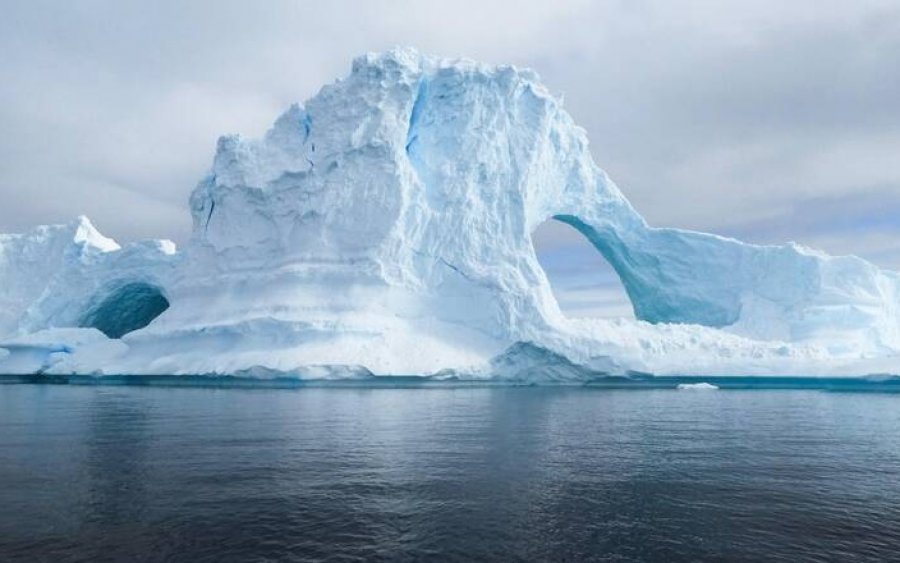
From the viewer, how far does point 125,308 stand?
115ft

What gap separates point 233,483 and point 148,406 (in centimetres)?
983

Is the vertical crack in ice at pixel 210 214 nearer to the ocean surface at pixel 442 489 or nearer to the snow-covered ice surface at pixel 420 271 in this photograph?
the snow-covered ice surface at pixel 420 271

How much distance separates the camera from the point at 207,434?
1083 cm

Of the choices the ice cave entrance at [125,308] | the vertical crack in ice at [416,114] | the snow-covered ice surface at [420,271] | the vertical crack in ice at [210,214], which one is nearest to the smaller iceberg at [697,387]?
the snow-covered ice surface at [420,271]

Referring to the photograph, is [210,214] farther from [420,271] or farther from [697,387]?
[697,387]

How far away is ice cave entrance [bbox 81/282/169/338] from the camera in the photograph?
104ft

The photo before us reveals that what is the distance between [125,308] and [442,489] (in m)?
32.4

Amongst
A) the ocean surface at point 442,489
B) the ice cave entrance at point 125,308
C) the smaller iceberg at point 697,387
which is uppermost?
the ice cave entrance at point 125,308

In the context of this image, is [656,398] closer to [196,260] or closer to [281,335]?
[281,335]

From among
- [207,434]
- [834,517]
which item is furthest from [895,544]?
[207,434]

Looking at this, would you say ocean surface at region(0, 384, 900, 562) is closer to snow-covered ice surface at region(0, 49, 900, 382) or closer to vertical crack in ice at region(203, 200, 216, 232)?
snow-covered ice surface at region(0, 49, 900, 382)

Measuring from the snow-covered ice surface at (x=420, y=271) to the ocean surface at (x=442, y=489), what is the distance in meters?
9.09

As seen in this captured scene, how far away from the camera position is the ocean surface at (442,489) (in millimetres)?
5340

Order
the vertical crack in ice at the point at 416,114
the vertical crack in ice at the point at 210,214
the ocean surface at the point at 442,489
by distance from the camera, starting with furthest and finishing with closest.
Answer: the vertical crack in ice at the point at 210,214
the vertical crack in ice at the point at 416,114
the ocean surface at the point at 442,489
